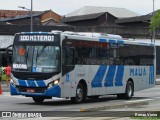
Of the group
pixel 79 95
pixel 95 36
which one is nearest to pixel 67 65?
pixel 79 95

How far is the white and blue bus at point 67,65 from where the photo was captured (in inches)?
819

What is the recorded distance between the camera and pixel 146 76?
2861 centimetres

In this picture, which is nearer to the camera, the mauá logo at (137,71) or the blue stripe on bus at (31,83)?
the blue stripe on bus at (31,83)

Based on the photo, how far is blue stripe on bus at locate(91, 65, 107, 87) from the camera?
23.3 meters

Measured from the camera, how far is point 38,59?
20.9 metres

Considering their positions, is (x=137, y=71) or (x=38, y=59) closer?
(x=38, y=59)

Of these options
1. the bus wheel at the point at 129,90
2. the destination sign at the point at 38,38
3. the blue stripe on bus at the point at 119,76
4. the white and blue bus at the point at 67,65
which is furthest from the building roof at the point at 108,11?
the destination sign at the point at 38,38

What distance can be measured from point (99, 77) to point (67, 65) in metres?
2.98

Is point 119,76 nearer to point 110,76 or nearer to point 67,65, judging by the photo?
point 110,76

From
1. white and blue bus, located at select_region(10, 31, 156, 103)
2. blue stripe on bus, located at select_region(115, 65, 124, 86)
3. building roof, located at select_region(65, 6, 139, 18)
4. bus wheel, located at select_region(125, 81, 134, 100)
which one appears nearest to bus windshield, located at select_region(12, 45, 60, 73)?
white and blue bus, located at select_region(10, 31, 156, 103)

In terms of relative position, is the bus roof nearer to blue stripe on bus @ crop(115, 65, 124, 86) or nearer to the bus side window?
the bus side window

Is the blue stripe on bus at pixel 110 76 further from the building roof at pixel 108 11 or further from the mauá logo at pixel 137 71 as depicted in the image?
the building roof at pixel 108 11

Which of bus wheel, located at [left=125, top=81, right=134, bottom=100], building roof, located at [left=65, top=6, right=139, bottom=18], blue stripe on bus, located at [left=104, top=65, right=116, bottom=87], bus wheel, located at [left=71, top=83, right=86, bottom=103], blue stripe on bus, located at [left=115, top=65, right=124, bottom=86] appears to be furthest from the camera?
building roof, located at [left=65, top=6, right=139, bottom=18]

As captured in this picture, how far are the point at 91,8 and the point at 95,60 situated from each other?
335 ft
